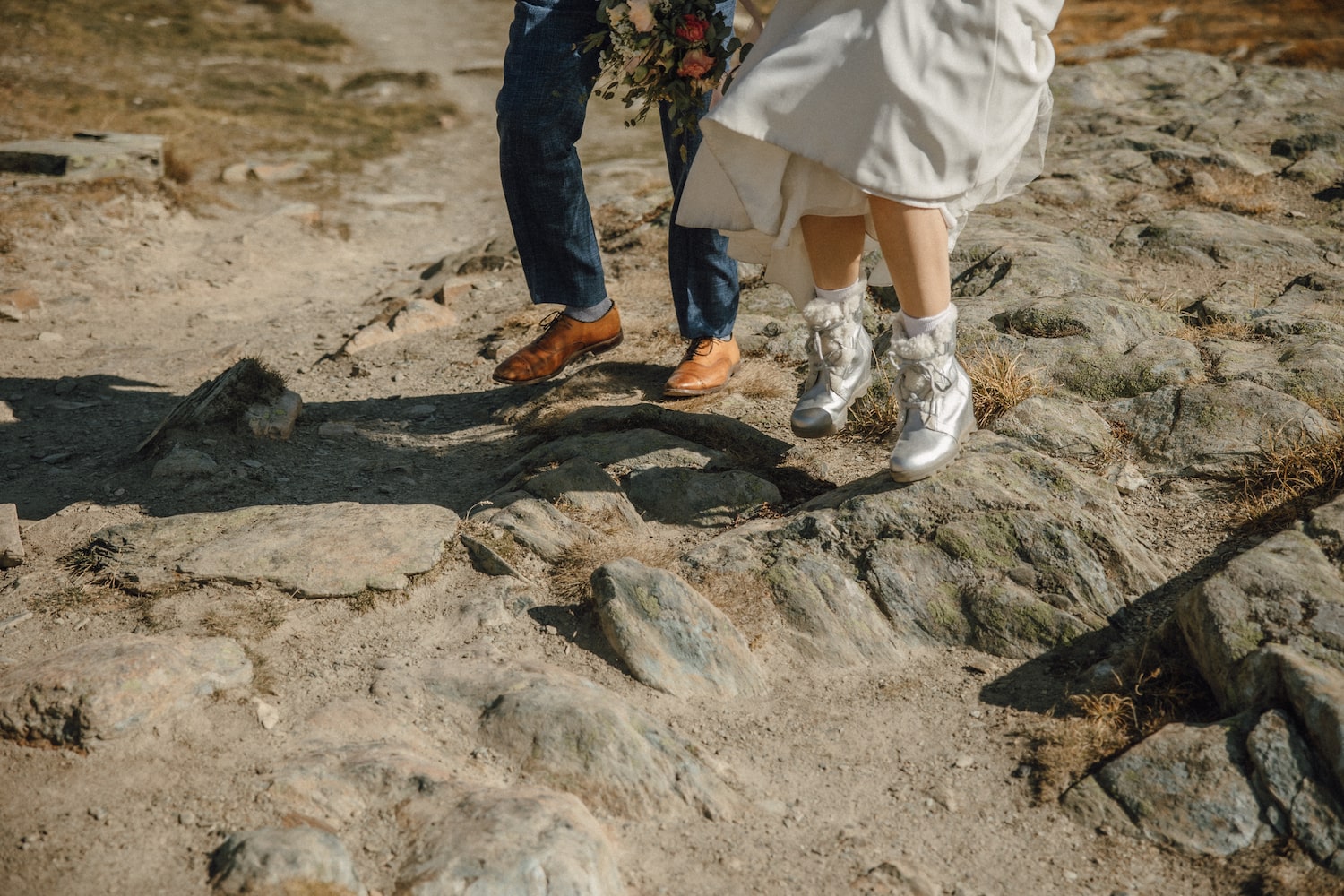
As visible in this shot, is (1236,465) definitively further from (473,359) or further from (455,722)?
(473,359)

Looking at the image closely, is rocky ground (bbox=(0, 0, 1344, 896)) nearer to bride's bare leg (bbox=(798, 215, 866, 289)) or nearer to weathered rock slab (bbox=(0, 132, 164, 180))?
bride's bare leg (bbox=(798, 215, 866, 289))

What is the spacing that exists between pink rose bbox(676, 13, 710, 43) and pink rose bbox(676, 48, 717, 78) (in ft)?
0.12

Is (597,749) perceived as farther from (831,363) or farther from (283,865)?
(831,363)

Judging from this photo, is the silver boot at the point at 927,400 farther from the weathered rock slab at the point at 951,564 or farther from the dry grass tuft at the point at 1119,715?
the dry grass tuft at the point at 1119,715

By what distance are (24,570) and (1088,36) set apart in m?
15.5

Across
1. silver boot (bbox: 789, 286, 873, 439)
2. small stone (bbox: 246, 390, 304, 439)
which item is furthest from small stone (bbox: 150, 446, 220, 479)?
silver boot (bbox: 789, 286, 873, 439)

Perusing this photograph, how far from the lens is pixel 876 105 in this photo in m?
2.46

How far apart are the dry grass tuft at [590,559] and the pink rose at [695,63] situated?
135 cm

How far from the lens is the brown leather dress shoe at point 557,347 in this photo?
375 centimetres

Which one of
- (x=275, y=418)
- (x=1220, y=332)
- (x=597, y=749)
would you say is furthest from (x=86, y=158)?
(x=1220, y=332)

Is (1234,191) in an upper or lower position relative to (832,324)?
lower

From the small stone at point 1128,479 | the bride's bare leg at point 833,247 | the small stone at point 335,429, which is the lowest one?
the small stone at point 335,429

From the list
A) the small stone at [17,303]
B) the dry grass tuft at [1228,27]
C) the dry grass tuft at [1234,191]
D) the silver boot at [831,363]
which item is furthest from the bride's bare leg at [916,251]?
the dry grass tuft at [1228,27]

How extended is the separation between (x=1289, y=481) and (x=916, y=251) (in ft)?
4.25
